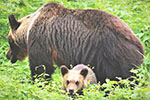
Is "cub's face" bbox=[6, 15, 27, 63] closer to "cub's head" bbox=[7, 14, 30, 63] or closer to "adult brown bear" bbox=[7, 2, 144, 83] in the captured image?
"cub's head" bbox=[7, 14, 30, 63]

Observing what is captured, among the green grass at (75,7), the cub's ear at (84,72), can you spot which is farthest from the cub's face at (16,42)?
the cub's ear at (84,72)

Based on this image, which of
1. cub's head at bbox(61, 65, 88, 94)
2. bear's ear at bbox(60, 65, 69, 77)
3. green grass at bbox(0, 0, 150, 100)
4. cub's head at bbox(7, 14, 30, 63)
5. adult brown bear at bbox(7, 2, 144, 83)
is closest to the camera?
green grass at bbox(0, 0, 150, 100)

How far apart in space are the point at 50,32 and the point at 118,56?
5.56ft

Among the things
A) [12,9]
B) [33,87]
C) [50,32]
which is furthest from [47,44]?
[12,9]

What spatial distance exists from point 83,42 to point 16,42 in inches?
84.1

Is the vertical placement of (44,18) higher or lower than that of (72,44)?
higher

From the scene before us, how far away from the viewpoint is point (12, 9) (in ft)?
37.9

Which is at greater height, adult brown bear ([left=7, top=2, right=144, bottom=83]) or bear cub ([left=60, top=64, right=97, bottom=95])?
adult brown bear ([left=7, top=2, right=144, bottom=83])

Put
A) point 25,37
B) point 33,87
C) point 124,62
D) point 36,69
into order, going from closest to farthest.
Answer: point 33,87, point 124,62, point 36,69, point 25,37

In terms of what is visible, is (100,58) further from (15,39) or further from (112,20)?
(15,39)

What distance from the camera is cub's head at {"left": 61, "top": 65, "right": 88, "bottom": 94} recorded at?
7.38 m

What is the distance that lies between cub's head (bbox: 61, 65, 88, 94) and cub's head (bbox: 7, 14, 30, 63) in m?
2.25

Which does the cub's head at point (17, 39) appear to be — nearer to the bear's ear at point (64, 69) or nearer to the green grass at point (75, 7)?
the green grass at point (75, 7)

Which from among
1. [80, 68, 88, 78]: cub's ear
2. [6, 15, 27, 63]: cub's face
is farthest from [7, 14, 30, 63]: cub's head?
[80, 68, 88, 78]: cub's ear
